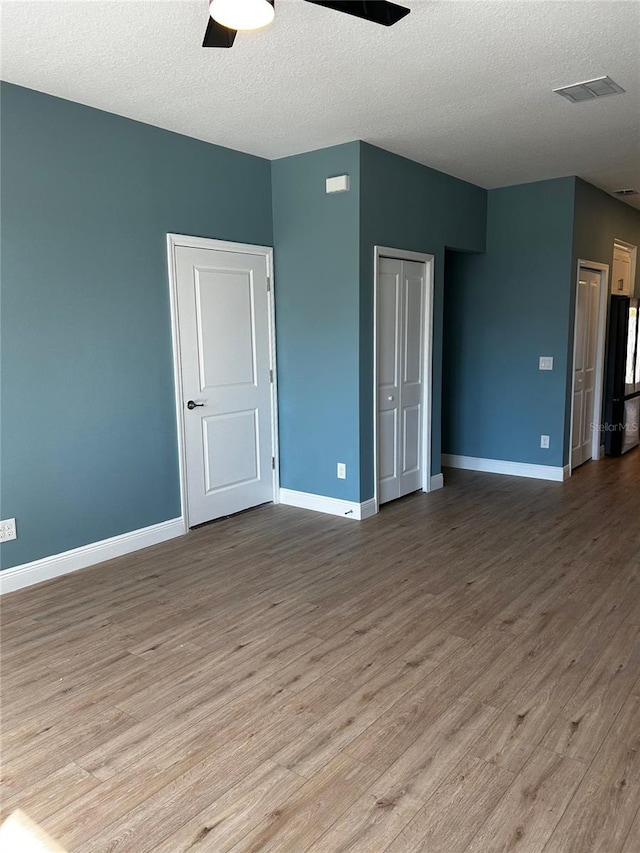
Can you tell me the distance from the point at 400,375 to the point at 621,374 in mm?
3020

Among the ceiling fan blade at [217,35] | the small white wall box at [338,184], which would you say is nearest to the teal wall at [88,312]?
the small white wall box at [338,184]

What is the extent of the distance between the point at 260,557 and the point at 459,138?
3.16 meters

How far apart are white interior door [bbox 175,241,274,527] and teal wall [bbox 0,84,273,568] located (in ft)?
0.61

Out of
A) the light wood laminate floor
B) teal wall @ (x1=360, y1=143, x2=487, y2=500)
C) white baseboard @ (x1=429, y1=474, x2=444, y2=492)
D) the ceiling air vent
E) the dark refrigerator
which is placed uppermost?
the ceiling air vent

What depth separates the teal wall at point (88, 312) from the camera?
335cm

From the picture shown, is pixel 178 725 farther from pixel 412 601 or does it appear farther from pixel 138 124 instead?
pixel 138 124

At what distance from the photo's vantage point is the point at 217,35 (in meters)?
2.29

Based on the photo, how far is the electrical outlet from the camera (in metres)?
3.38

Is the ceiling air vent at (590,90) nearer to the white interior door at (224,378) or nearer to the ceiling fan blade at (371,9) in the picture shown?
the ceiling fan blade at (371,9)

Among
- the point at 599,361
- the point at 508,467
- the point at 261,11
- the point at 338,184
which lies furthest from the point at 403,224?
the point at 599,361

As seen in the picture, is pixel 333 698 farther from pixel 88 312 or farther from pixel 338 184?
pixel 338 184

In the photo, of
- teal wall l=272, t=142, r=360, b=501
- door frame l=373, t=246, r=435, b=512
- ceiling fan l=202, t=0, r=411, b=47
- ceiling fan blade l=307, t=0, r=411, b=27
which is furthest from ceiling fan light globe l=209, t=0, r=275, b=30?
door frame l=373, t=246, r=435, b=512

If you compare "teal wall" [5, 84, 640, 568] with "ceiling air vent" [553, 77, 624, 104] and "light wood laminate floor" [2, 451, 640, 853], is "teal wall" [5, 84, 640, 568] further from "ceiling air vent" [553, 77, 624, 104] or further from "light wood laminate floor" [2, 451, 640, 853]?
"ceiling air vent" [553, 77, 624, 104]

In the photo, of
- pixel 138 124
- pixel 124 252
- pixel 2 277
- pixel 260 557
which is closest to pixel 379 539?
pixel 260 557
